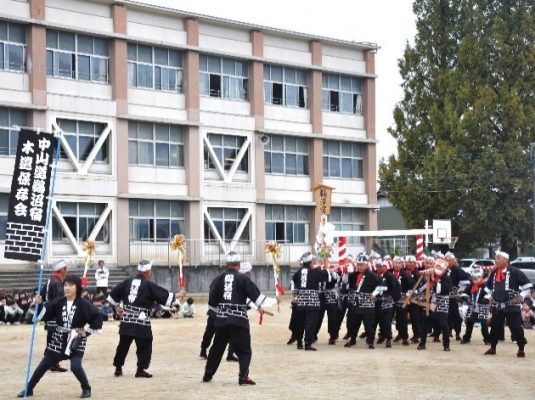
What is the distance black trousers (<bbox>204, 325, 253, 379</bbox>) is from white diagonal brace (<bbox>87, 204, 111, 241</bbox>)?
26.8m

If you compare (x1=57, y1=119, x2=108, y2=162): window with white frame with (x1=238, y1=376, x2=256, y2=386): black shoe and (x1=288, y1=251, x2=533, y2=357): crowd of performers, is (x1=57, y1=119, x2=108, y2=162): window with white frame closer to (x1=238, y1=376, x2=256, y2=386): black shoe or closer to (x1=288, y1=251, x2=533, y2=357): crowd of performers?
(x1=288, y1=251, x2=533, y2=357): crowd of performers

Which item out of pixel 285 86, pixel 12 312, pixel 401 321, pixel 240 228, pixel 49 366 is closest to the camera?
pixel 49 366

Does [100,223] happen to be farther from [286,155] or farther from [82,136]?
[286,155]

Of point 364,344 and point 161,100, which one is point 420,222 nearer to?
point 161,100

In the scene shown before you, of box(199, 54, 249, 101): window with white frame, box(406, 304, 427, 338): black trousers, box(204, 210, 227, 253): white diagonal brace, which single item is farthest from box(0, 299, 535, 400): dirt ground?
box(199, 54, 249, 101): window with white frame

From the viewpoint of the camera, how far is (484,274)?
2338cm

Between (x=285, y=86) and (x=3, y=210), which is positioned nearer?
(x=3, y=210)

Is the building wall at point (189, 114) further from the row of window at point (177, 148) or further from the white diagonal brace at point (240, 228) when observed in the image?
the row of window at point (177, 148)

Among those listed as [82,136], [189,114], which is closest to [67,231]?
[82,136]

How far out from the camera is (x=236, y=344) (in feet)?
50.8

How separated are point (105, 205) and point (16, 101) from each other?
18.9ft

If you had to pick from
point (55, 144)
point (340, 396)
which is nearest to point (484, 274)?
point (340, 396)

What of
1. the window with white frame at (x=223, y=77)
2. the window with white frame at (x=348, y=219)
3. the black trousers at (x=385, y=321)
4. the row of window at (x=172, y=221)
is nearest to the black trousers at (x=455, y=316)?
the black trousers at (x=385, y=321)

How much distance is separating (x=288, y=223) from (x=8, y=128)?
15267 millimetres
